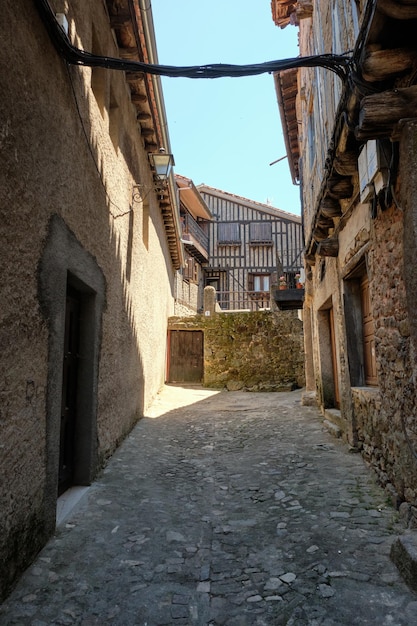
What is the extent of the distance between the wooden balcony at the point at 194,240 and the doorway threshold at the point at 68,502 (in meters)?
14.4

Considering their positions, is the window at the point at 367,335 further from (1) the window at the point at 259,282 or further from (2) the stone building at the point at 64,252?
(1) the window at the point at 259,282

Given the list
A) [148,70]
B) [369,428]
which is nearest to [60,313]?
[148,70]

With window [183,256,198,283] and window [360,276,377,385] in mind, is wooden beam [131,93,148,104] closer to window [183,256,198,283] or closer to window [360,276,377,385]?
window [360,276,377,385]

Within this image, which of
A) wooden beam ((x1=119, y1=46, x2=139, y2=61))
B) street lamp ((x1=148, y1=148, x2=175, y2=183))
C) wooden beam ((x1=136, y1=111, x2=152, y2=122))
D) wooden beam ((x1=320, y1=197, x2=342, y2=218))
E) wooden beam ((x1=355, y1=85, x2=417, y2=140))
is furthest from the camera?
street lamp ((x1=148, y1=148, x2=175, y2=183))

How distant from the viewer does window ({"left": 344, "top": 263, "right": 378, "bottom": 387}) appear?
483 centimetres

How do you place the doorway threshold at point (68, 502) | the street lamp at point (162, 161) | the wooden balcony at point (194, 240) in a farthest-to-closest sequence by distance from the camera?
the wooden balcony at point (194, 240) → the street lamp at point (162, 161) → the doorway threshold at point (68, 502)

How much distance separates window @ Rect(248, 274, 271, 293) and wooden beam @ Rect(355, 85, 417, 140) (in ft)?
63.5

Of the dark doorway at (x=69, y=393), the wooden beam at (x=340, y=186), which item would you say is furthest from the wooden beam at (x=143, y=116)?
the dark doorway at (x=69, y=393)

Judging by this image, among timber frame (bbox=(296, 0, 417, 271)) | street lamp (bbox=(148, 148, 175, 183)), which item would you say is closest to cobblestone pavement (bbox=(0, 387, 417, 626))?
timber frame (bbox=(296, 0, 417, 271))

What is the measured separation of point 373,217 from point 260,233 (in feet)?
64.3

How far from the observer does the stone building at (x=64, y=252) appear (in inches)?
89.2

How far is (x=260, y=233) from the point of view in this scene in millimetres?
22844

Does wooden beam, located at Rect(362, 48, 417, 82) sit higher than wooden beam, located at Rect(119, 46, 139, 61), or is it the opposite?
wooden beam, located at Rect(119, 46, 139, 61)

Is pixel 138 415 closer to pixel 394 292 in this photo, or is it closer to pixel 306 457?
pixel 306 457
